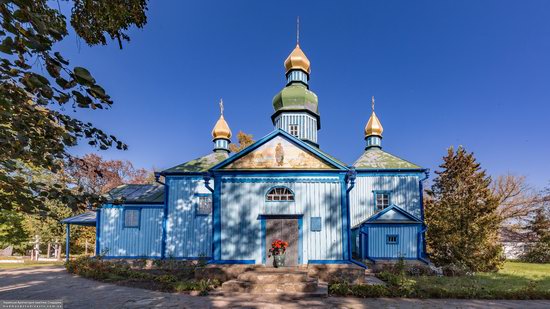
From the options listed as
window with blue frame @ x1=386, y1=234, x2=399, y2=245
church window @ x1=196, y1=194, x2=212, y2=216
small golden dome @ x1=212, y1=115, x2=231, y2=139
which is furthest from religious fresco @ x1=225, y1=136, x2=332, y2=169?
small golden dome @ x1=212, y1=115, x2=231, y2=139

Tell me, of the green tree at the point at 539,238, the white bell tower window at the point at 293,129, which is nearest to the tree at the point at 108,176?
the white bell tower window at the point at 293,129

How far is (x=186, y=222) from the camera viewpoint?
679 inches

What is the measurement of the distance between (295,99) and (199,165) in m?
→ 7.08

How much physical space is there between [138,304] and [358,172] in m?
13.6

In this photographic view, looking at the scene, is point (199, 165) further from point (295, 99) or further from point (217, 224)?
point (295, 99)

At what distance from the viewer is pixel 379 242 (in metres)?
16.4

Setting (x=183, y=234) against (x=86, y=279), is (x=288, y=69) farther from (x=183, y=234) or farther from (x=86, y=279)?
(x=86, y=279)

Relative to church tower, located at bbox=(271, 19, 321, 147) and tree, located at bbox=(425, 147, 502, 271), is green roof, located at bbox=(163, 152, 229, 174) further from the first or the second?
tree, located at bbox=(425, 147, 502, 271)

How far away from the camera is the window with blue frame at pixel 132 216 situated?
17938 mm

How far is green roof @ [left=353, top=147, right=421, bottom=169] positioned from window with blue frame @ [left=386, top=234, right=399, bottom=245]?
13.8 ft

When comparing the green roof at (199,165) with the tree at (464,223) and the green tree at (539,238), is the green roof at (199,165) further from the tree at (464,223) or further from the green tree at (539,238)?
the green tree at (539,238)

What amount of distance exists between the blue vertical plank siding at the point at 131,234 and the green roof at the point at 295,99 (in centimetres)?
947

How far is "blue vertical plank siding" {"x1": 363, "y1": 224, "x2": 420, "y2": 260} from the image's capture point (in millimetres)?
16281

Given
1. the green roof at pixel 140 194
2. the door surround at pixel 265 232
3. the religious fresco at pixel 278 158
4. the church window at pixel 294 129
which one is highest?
the church window at pixel 294 129
